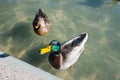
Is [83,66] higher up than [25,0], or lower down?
lower down

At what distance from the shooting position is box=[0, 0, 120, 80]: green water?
6.49 meters

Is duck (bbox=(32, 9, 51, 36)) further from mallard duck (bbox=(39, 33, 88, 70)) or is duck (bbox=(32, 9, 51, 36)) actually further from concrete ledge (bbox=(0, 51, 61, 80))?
concrete ledge (bbox=(0, 51, 61, 80))

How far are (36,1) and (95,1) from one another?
1.96 metres

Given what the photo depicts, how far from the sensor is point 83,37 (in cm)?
605

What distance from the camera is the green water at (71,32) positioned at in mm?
6488

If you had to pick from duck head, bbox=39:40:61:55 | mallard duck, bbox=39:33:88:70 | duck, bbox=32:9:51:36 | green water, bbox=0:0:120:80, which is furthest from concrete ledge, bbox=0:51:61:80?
duck, bbox=32:9:51:36

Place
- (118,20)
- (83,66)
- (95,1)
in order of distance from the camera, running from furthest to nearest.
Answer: (95,1) < (118,20) < (83,66)

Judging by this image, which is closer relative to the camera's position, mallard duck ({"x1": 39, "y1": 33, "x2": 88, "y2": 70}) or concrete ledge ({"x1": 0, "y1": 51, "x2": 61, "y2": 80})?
concrete ledge ({"x1": 0, "y1": 51, "x2": 61, "y2": 80})

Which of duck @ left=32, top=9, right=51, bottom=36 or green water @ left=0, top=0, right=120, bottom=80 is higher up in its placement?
duck @ left=32, top=9, right=51, bottom=36

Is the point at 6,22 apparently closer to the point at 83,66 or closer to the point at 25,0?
the point at 25,0

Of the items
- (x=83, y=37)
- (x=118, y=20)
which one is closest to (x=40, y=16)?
(x=83, y=37)

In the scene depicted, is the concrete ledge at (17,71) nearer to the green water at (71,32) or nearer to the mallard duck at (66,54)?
the mallard duck at (66,54)

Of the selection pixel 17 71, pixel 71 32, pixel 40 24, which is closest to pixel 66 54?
pixel 40 24

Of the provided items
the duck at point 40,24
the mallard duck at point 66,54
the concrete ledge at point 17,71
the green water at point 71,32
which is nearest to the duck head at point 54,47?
the mallard duck at point 66,54
